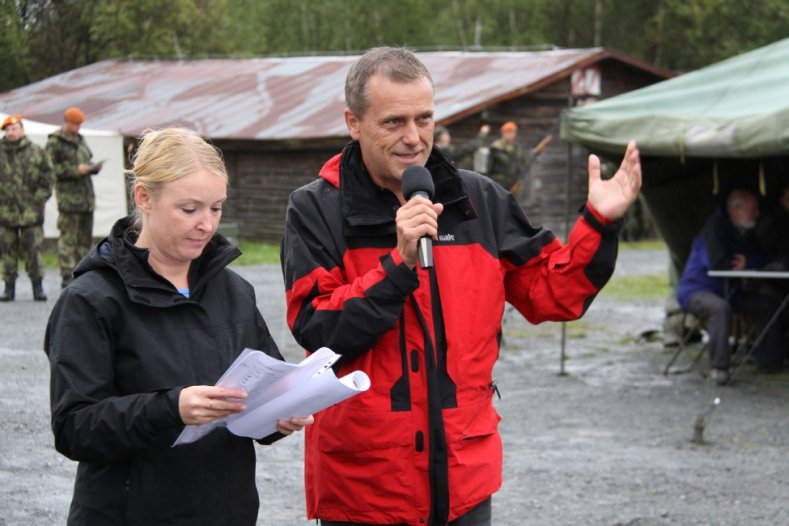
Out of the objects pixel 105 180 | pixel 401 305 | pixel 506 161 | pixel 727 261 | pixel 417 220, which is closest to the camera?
pixel 417 220

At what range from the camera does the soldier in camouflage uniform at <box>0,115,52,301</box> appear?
14.8 m

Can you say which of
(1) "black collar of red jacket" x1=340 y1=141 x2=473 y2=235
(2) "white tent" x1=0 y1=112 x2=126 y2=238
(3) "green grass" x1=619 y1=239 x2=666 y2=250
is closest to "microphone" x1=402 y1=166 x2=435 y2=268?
(1) "black collar of red jacket" x1=340 y1=141 x2=473 y2=235

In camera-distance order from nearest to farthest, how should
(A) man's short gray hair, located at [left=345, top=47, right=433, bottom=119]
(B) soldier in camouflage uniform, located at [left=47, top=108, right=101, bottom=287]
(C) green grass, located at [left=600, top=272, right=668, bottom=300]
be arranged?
(A) man's short gray hair, located at [left=345, top=47, right=433, bottom=119] < (B) soldier in camouflage uniform, located at [left=47, top=108, right=101, bottom=287] < (C) green grass, located at [left=600, top=272, right=668, bottom=300]

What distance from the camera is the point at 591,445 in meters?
8.32

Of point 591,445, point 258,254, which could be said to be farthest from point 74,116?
point 591,445

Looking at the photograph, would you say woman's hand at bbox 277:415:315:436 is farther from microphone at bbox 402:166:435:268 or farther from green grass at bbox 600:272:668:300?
green grass at bbox 600:272:668:300

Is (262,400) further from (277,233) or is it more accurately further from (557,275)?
(277,233)

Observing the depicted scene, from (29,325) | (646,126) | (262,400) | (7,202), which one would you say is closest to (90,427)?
(262,400)

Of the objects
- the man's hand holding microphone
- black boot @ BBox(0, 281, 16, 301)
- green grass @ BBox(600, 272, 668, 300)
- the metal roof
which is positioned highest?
the man's hand holding microphone

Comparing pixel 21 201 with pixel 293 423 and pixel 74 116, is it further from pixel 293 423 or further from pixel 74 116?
pixel 293 423

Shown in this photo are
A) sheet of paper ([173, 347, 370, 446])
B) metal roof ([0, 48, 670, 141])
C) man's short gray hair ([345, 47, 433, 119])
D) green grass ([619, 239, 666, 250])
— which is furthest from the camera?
green grass ([619, 239, 666, 250])

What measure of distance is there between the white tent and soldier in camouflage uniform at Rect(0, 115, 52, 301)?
6890 millimetres

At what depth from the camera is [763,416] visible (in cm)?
930

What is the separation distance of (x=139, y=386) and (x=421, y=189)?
0.84 metres
